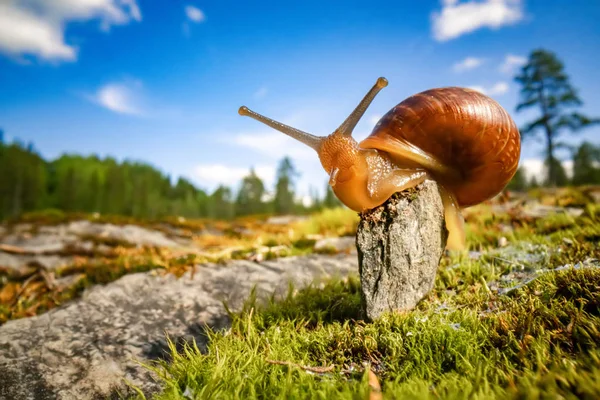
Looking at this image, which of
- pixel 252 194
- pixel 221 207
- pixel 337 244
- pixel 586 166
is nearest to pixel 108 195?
pixel 221 207

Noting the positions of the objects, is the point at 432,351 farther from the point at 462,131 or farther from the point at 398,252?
the point at 462,131

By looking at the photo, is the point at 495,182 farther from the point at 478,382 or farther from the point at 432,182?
the point at 478,382

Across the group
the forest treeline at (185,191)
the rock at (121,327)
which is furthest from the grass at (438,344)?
the forest treeline at (185,191)

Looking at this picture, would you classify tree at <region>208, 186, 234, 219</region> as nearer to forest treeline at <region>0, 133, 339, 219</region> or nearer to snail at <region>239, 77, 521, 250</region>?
forest treeline at <region>0, 133, 339, 219</region>

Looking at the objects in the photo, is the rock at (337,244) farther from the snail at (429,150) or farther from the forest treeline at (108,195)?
the forest treeline at (108,195)

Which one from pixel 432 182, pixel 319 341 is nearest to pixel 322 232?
pixel 432 182
